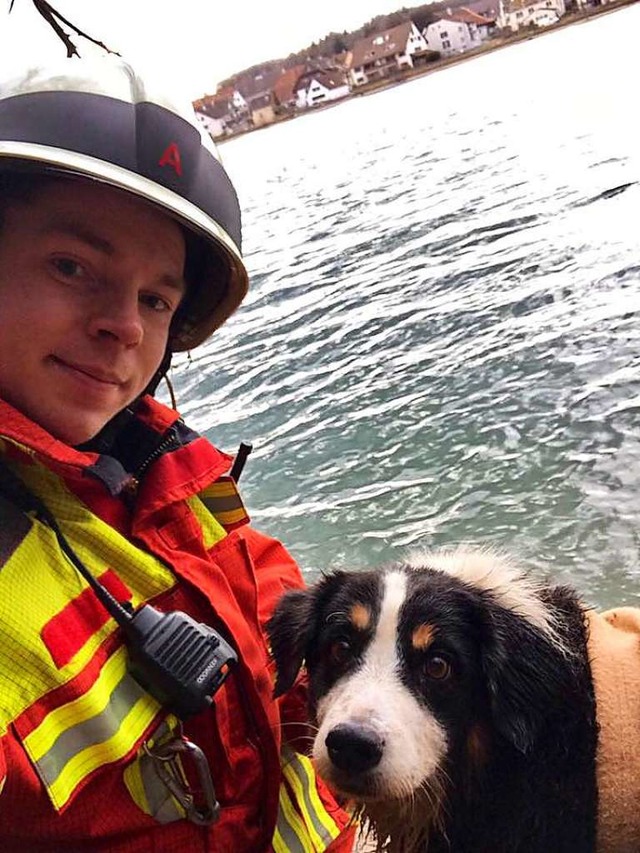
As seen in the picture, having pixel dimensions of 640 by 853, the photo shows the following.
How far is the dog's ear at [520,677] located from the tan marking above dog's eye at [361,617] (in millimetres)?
364

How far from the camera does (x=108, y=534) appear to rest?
2.14m

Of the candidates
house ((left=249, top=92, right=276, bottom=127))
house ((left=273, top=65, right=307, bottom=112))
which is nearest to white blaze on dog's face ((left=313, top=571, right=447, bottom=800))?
house ((left=249, top=92, right=276, bottom=127))

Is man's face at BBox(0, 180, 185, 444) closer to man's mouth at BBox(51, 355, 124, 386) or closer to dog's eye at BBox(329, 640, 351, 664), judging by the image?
man's mouth at BBox(51, 355, 124, 386)

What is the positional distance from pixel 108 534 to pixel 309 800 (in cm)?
111

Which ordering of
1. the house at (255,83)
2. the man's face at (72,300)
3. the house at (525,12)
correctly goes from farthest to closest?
the house at (255,83)
the house at (525,12)
the man's face at (72,300)

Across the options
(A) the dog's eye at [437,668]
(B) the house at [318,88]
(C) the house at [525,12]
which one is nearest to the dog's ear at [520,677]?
(A) the dog's eye at [437,668]

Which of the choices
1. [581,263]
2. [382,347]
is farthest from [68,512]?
[581,263]

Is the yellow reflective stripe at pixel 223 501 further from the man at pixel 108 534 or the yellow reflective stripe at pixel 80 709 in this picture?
the yellow reflective stripe at pixel 80 709

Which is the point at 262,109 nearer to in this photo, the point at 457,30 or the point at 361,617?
the point at 457,30

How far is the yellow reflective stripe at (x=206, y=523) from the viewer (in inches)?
97.4

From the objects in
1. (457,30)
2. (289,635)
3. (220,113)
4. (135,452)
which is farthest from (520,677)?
(457,30)

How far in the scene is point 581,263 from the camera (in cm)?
984

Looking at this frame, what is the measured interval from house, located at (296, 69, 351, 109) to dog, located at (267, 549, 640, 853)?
9031 cm

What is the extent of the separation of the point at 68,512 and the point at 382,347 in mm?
7572
